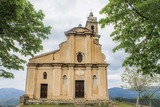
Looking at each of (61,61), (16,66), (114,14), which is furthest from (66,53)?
(114,14)

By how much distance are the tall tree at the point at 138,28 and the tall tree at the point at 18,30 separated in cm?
346

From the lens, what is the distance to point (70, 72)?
33.6 meters

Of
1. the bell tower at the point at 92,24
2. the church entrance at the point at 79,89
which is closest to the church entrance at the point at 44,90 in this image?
the church entrance at the point at 79,89

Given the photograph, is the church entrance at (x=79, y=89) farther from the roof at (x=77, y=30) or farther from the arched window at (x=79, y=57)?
the roof at (x=77, y=30)

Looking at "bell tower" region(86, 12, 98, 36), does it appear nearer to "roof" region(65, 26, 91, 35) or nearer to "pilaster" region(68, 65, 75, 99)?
"roof" region(65, 26, 91, 35)

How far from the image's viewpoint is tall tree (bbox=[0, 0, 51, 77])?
8.58 meters

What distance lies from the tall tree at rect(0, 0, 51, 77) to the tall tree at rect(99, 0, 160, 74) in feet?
11.3

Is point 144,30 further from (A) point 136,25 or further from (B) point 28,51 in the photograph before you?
(B) point 28,51

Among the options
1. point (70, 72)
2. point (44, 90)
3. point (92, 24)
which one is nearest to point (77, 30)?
point (70, 72)

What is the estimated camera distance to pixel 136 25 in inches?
369

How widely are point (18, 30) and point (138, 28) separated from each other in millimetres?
5482

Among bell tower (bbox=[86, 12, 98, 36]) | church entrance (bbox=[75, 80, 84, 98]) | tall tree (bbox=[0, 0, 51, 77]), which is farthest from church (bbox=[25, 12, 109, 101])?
tall tree (bbox=[0, 0, 51, 77])

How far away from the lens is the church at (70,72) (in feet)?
107

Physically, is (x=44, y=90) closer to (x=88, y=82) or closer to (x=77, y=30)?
(x=88, y=82)
